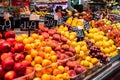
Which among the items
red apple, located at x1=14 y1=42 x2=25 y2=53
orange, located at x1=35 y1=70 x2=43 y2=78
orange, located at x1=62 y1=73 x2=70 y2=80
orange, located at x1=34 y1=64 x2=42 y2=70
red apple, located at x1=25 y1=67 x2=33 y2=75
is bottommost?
orange, located at x1=62 y1=73 x2=70 y2=80

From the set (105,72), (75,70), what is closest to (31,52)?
(75,70)

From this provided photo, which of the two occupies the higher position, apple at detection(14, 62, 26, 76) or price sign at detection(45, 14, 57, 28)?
price sign at detection(45, 14, 57, 28)

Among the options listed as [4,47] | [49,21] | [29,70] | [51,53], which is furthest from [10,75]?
[49,21]

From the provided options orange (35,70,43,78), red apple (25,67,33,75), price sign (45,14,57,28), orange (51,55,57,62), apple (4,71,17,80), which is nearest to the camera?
apple (4,71,17,80)

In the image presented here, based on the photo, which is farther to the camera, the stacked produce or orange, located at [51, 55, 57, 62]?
orange, located at [51, 55, 57, 62]

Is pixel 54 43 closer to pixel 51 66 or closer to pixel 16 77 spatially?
pixel 51 66

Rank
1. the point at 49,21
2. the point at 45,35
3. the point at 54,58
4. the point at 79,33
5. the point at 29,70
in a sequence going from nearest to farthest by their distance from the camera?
the point at 29,70 → the point at 54,58 → the point at 45,35 → the point at 49,21 → the point at 79,33

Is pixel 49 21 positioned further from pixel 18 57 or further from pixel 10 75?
pixel 10 75

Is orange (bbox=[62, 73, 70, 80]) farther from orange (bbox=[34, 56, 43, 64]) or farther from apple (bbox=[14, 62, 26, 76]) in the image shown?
apple (bbox=[14, 62, 26, 76])

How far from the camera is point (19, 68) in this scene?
98.3 inches

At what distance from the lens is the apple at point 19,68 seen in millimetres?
2484

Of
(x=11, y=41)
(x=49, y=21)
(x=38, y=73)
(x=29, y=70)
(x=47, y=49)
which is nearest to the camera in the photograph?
(x=29, y=70)

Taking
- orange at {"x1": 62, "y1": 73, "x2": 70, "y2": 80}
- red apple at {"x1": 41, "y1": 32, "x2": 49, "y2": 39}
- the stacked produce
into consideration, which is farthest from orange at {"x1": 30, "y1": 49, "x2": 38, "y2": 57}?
red apple at {"x1": 41, "y1": 32, "x2": 49, "y2": 39}

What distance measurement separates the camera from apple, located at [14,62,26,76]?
2.48 metres
